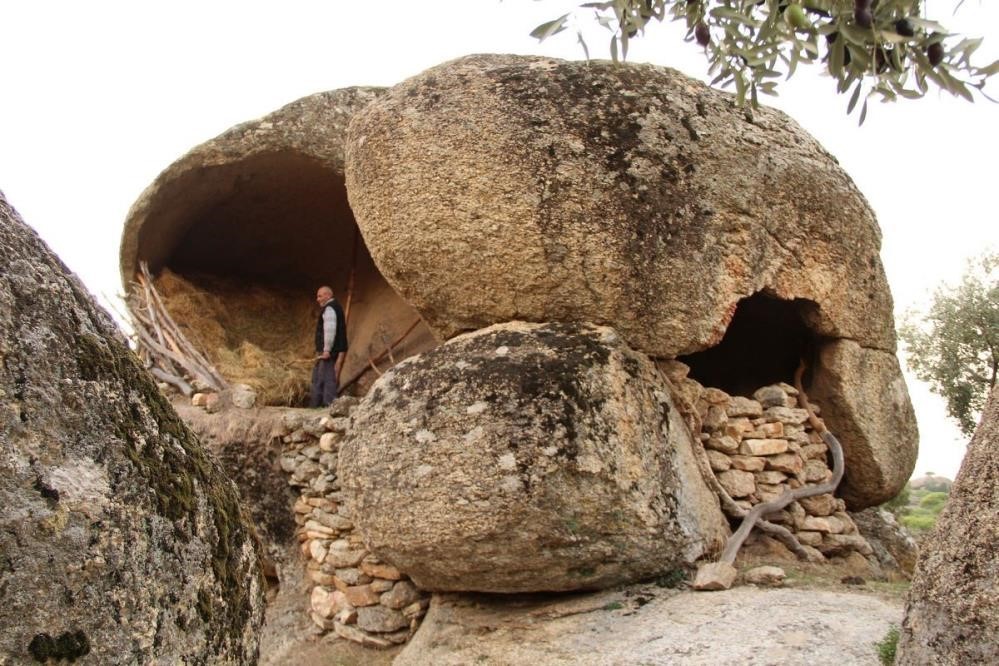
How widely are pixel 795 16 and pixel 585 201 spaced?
12.5 feet

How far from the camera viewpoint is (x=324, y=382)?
9484mm

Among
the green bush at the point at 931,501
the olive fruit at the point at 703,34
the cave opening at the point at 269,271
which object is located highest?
the cave opening at the point at 269,271

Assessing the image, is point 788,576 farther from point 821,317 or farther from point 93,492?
point 93,492

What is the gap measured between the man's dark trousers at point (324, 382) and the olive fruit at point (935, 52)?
23.6 ft

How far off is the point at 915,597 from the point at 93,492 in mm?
3140

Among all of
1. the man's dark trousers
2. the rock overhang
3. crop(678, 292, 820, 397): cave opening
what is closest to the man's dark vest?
the man's dark trousers

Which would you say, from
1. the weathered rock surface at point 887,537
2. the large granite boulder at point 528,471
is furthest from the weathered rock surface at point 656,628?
the weathered rock surface at point 887,537

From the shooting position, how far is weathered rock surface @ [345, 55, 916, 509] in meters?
6.75

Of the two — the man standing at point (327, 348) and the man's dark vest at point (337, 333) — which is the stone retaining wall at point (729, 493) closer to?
the man standing at point (327, 348)

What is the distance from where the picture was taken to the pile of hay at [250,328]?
1013cm

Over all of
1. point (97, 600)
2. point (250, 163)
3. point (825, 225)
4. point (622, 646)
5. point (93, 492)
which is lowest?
point (622, 646)

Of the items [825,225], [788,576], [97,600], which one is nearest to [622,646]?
[788,576]

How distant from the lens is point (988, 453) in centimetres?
359

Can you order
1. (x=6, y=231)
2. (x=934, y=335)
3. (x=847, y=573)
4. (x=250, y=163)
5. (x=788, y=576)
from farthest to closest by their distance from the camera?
(x=934, y=335) < (x=250, y=163) < (x=847, y=573) < (x=788, y=576) < (x=6, y=231)
